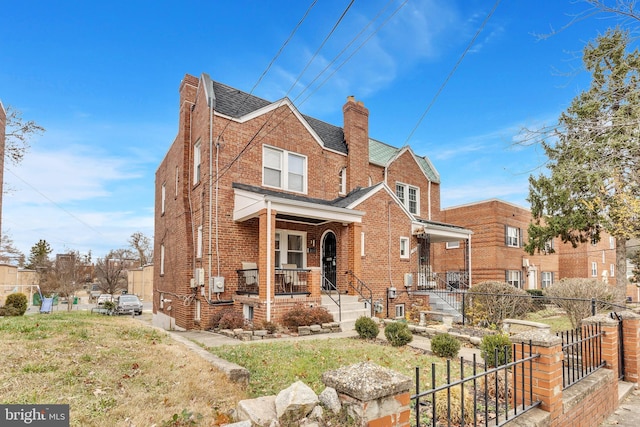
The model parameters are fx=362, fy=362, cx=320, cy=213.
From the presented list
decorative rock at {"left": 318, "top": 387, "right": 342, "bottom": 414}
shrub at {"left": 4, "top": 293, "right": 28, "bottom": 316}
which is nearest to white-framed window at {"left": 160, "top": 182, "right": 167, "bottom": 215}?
shrub at {"left": 4, "top": 293, "right": 28, "bottom": 316}

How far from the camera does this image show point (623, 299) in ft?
50.9

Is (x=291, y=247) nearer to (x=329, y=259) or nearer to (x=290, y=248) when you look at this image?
(x=290, y=248)

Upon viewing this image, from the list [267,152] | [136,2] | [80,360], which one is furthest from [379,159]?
[80,360]

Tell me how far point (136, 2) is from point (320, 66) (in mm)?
4981

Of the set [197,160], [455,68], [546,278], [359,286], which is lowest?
[546,278]

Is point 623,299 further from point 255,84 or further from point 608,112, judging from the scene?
point 255,84

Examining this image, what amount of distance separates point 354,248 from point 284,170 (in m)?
4.20

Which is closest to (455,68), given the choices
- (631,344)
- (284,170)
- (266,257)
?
(631,344)

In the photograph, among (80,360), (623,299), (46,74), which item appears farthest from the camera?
(623,299)

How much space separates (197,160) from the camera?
1445cm

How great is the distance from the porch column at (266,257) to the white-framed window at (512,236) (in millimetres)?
20051

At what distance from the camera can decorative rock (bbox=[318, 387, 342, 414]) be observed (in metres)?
2.70

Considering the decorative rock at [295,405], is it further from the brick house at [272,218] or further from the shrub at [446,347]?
the brick house at [272,218]

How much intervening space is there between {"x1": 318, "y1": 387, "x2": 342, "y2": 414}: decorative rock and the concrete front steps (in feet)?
28.3
